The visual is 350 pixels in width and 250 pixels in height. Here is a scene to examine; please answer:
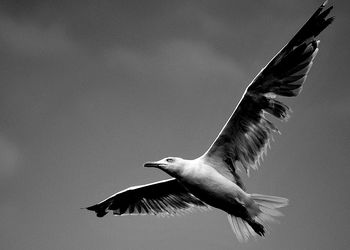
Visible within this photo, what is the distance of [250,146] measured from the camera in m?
8.64

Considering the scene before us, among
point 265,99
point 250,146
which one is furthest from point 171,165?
point 265,99

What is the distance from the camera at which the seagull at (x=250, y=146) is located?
7867mm

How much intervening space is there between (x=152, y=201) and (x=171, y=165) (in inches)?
73.0

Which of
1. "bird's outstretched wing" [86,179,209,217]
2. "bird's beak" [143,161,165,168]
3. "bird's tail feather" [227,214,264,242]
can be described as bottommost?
"bird's tail feather" [227,214,264,242]

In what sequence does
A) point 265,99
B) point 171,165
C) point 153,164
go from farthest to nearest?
point 153,164 < point 171,165 < point 265,99

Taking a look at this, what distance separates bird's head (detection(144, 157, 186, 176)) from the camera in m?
8.36

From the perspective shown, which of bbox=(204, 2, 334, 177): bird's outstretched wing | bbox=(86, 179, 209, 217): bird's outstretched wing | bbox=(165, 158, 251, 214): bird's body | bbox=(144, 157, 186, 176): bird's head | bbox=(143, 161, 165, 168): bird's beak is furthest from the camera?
bbox=(86, 179, 209, 217): bird's outstretched wing

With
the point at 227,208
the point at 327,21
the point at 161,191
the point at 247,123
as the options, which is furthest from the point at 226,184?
the point at 327,21

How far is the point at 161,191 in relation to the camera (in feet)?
32.3

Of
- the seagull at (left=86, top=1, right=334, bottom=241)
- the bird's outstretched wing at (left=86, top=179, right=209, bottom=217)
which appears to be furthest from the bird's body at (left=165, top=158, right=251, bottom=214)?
the bird's outstretched wing at (left=86, top=179, right=209, bottom=217)

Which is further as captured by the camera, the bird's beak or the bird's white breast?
the bird's beak

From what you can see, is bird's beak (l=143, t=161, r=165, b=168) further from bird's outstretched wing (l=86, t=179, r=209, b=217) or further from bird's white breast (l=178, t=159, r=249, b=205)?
bird's outstretched wing (l=86, t=179, r=209, b=217)

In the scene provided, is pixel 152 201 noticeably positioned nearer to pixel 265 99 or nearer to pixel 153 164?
pixel 153 164

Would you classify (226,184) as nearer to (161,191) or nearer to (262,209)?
(262,209)
